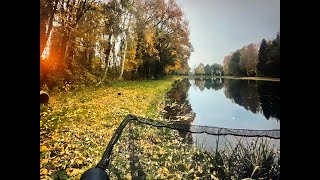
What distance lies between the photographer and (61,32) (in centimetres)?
233

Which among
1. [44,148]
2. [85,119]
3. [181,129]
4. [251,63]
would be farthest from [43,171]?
[251,63]

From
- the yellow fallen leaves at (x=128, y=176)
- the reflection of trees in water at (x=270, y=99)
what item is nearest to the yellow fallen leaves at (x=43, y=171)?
the yellow fallen leaves at (x=128, y=176)

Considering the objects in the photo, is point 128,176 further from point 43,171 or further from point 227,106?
point 227,106

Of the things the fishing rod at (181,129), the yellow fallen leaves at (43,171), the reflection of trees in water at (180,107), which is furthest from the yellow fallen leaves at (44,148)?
the reflection of trees in water at (180,107)

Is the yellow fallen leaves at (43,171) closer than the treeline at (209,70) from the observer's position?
Yes

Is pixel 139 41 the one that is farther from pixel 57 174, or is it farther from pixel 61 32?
pixel 57 174

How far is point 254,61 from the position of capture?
2.38m

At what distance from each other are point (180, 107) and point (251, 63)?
64 cm

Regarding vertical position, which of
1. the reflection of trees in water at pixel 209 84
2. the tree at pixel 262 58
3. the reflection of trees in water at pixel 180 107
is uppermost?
the tree at pixel 262 58

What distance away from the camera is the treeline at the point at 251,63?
7.62 feet

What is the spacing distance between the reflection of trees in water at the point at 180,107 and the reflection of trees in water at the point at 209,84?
8cm

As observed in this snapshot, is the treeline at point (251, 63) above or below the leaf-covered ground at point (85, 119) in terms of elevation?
above

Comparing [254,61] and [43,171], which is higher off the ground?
[254,61]

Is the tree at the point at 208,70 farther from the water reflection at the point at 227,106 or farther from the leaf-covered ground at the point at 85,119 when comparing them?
the leaf-covered ground at the point at 85,119
